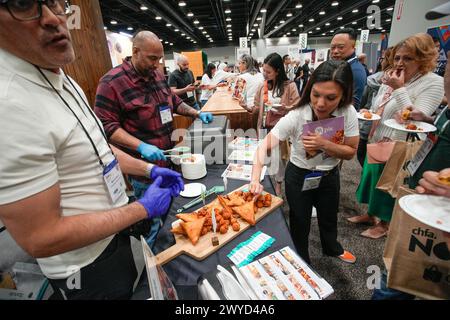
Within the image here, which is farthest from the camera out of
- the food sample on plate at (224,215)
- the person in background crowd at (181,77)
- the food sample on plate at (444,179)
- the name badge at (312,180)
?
the person in background crowd at (181,77)

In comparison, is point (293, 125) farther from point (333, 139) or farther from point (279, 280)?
point (279, 280)

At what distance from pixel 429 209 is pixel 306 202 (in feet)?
2.66

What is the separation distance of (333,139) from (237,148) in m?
1.17

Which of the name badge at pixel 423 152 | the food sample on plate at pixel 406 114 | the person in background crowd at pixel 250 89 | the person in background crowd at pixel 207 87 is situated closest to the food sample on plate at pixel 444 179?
the name badge at pixel 423 152

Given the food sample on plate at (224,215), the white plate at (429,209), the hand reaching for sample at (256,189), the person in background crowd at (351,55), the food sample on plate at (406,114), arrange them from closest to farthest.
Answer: the white plate at (429,209)
the food sample on plate at (224,215)
the hand reaching for sample at (256,189)
the food sample on plate at (406,114)
the person in background crowd at (351,55)

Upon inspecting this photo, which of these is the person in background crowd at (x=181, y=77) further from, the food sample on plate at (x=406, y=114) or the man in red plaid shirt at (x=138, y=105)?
the food sample on plate at (x=406, y=114)

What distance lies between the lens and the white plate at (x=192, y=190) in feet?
5.31

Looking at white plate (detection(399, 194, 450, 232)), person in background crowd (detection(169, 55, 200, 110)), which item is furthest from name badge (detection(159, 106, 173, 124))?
person in background crowd (detection(169, 55, 200, 110))

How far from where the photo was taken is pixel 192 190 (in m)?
1.68

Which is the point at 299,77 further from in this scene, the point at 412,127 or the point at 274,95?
the point at 412,127

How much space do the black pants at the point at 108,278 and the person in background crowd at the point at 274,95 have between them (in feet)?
7.23

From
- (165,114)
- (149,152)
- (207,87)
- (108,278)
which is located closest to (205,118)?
(165,114)

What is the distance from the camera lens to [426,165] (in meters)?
1.29
